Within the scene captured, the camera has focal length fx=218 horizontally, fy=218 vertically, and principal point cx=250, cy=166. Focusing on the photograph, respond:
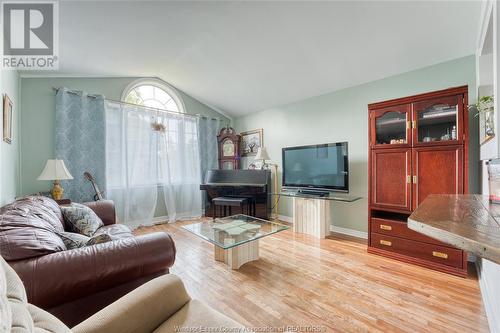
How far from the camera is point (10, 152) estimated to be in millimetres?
2502

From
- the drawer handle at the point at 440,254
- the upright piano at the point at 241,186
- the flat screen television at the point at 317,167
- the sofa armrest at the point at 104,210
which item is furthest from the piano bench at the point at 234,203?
the drawer handle at the point at 440,254

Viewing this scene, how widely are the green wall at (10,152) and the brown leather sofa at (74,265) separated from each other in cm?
132

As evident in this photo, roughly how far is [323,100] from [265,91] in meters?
0.98

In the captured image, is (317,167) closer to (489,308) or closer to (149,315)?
(489,308)

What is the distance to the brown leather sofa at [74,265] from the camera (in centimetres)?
94

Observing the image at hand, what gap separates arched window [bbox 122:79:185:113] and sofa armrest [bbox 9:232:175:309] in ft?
10.9

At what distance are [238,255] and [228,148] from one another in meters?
2.90

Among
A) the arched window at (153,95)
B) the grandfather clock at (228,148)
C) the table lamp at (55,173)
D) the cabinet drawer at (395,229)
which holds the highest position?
the arched window at (153,95)

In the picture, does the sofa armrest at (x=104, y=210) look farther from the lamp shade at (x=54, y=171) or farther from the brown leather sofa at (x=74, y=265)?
the brown leather sofa at (x=74, y=265)

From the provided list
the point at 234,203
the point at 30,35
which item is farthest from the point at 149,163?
the point at 30,35

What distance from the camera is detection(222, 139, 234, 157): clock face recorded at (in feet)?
15.7

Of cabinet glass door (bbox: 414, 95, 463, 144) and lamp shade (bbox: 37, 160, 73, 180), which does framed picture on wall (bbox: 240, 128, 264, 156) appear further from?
lamp shade (bbox: 37, 160, 73, 180)

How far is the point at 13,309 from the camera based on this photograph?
0.51m

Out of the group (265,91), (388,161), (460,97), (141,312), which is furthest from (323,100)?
(141,312)
